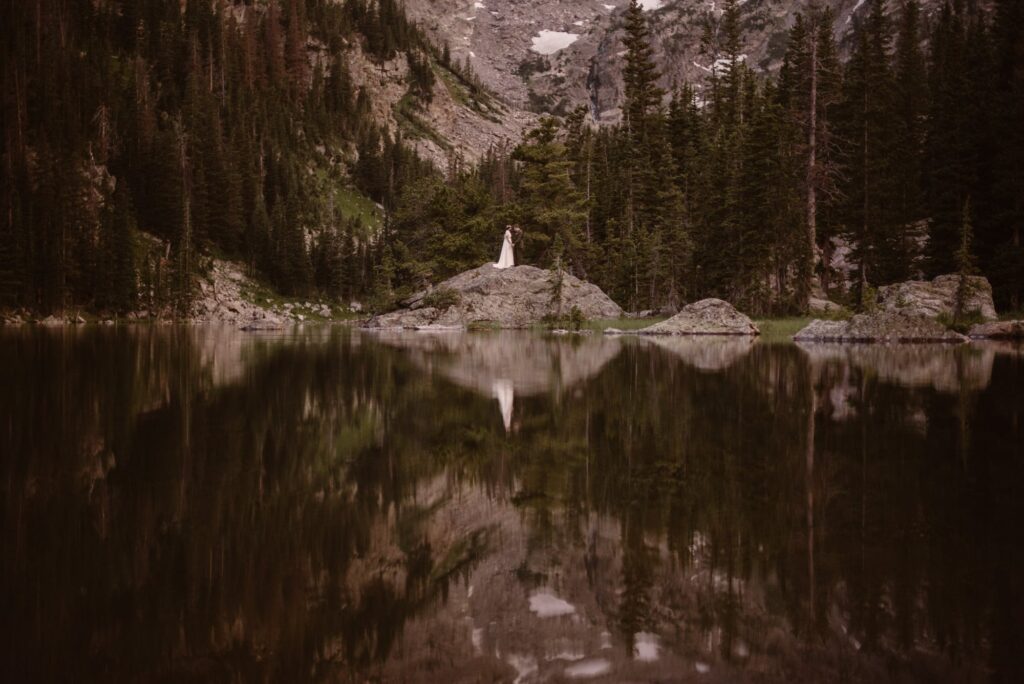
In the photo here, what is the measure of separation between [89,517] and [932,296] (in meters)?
35.4

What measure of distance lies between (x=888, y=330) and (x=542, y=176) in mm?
32312

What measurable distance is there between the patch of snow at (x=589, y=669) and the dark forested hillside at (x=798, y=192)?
3102 cm

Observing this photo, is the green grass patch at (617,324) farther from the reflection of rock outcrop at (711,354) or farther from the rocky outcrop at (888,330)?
the rocky outcrop at (888,330)

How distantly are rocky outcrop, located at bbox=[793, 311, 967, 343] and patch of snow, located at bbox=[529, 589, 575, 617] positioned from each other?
29056 millimetres

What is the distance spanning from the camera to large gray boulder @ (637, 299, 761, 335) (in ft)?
119

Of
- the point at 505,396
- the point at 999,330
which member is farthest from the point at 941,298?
the point at 505,396

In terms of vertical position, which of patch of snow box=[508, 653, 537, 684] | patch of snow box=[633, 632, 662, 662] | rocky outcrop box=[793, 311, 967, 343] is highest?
rocky outcrop box=[793, 311, 967, 343]

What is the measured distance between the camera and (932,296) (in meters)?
33.2

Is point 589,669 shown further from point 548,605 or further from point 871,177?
point 871,177

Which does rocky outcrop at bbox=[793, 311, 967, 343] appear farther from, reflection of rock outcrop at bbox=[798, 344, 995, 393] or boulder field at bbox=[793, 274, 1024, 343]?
reflection of rock outcrop at bbox=[798, 344, 995, 393]

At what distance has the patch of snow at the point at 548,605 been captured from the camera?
3949mm

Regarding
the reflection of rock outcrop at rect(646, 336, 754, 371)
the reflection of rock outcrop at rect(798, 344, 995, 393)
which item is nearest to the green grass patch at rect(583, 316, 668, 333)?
the reflection of rock outcrop at rect(646, 336, 754, 371)

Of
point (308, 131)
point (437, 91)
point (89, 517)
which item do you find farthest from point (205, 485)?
point (437, 91)

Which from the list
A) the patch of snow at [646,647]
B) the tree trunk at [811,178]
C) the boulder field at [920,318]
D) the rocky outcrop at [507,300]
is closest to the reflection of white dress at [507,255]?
the rocky outcrop at [507,300]
